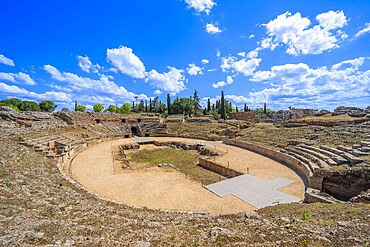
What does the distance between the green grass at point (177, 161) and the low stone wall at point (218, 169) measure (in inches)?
25.3

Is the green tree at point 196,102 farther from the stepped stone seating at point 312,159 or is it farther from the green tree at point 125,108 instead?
the stepped stone seating at point 312,159

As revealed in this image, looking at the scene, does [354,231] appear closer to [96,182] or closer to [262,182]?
[262,182]

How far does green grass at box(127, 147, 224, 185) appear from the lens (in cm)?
1486

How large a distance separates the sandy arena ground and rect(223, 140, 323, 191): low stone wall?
51 centimetres

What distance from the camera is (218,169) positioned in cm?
1609

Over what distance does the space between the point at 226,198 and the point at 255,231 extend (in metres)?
5.36

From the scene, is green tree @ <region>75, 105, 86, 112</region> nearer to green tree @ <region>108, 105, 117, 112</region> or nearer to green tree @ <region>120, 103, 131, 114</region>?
green tree @ <region>108, 105, 117, 112</region>

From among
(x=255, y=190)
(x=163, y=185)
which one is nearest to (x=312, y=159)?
(x=255, y=190)

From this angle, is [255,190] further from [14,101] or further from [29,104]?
[14,101]

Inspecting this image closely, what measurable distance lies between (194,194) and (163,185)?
2.35 meters

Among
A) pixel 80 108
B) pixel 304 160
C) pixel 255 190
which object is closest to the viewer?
pixel 255 190

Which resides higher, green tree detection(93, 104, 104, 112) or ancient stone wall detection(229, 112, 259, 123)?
green tree detection(93, 104, 104, 112)

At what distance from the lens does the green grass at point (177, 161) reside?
14863 mm

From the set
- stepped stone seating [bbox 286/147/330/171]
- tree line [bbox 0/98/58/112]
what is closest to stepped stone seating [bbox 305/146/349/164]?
stepped stone seating [bbox 286/147/330/171]
